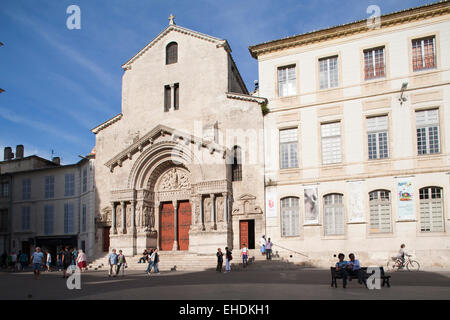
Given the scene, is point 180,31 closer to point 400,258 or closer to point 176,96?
point 176,96

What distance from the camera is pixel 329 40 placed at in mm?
24234

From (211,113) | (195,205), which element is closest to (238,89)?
(211,113)

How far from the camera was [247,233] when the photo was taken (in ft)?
81.5

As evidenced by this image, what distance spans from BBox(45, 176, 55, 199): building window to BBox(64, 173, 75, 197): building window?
1498mm

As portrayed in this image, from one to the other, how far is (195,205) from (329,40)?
40.5 ft

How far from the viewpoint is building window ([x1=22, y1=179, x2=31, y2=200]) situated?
36.8 m

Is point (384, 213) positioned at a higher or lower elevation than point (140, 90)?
lower

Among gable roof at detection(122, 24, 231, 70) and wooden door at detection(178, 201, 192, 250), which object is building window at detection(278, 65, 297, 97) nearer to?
gable roof at detection(122, 24, 231, 70)

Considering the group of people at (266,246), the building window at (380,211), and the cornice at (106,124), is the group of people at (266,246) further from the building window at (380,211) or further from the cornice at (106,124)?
the cornice at (106,124)

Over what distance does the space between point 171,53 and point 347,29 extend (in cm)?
1183

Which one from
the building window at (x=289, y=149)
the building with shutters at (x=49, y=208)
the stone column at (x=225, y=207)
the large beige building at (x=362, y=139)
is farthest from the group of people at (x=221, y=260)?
the building with shutters at (x=49, y=208)

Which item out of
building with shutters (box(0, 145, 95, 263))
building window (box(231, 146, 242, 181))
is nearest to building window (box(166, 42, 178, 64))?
building window (box(231, 146, 242, 181))
